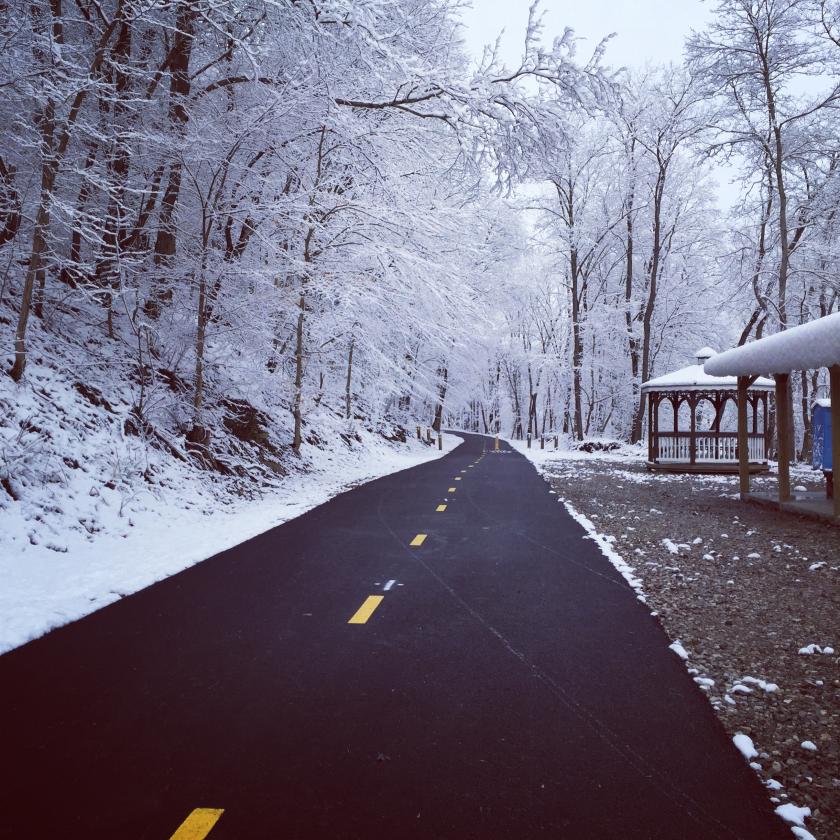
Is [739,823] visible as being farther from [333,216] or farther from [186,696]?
[333,216]

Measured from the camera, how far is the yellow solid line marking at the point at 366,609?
17.0 ft

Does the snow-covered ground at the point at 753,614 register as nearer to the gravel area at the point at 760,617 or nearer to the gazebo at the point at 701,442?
the gravel area at the point at 760,617

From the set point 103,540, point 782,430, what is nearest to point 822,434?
point 782,430

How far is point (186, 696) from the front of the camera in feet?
12.2

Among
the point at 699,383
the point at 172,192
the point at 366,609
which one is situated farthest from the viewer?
the point at 699,383

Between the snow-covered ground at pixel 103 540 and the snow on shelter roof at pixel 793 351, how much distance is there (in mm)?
8790

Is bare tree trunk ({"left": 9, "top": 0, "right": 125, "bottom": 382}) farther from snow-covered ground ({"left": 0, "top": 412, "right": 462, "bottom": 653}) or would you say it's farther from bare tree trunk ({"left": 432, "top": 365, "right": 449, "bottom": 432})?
bare tree trunk ({"left": 432, "top": 365, "right": 449, "bottom": 432})

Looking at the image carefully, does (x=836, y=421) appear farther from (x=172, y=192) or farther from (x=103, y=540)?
(x=172, y=192)

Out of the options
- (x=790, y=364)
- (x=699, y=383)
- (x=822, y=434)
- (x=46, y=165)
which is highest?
(x=46, y=165)

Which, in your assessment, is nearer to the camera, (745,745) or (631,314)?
(745,745)

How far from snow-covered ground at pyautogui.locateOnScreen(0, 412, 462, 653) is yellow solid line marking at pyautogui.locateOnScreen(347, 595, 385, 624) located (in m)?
2.34

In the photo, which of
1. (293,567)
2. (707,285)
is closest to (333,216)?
(293,567)

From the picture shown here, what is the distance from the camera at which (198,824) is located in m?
2.53

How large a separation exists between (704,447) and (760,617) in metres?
18.3
